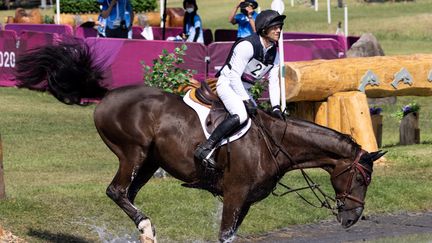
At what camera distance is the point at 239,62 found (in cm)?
962

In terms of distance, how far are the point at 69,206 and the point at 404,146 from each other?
750 centimetres

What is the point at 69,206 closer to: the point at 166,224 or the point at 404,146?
the point at 166,224

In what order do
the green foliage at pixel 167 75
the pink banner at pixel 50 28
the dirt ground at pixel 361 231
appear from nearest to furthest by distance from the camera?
the dirt ground at pixel 361 231 → the green foliage at pixel 167 75 → the pink banner at pixel 50 28

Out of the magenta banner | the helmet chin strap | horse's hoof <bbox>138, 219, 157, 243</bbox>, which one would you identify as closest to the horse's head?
the helmet chin strap

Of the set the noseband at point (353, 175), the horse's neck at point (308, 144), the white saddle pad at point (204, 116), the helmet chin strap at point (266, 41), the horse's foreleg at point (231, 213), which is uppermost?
the helmet chin strap at point (266, 41)

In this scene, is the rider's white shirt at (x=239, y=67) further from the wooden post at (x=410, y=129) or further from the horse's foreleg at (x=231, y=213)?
the wooden post at (x=410, y=129)

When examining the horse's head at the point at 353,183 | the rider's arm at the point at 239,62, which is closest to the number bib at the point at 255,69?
the rider's arm at the point at 239,62

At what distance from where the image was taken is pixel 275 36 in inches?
381

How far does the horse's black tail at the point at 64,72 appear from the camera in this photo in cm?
1191

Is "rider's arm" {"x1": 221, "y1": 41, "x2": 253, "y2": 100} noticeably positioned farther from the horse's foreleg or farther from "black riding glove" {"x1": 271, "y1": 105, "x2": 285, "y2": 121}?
the horse's foreleg

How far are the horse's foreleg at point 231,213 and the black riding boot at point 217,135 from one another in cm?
38

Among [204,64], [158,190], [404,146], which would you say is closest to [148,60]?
[204,64]

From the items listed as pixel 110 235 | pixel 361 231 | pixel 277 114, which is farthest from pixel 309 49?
pixel 277 114

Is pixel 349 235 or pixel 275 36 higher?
pixel 275 36
